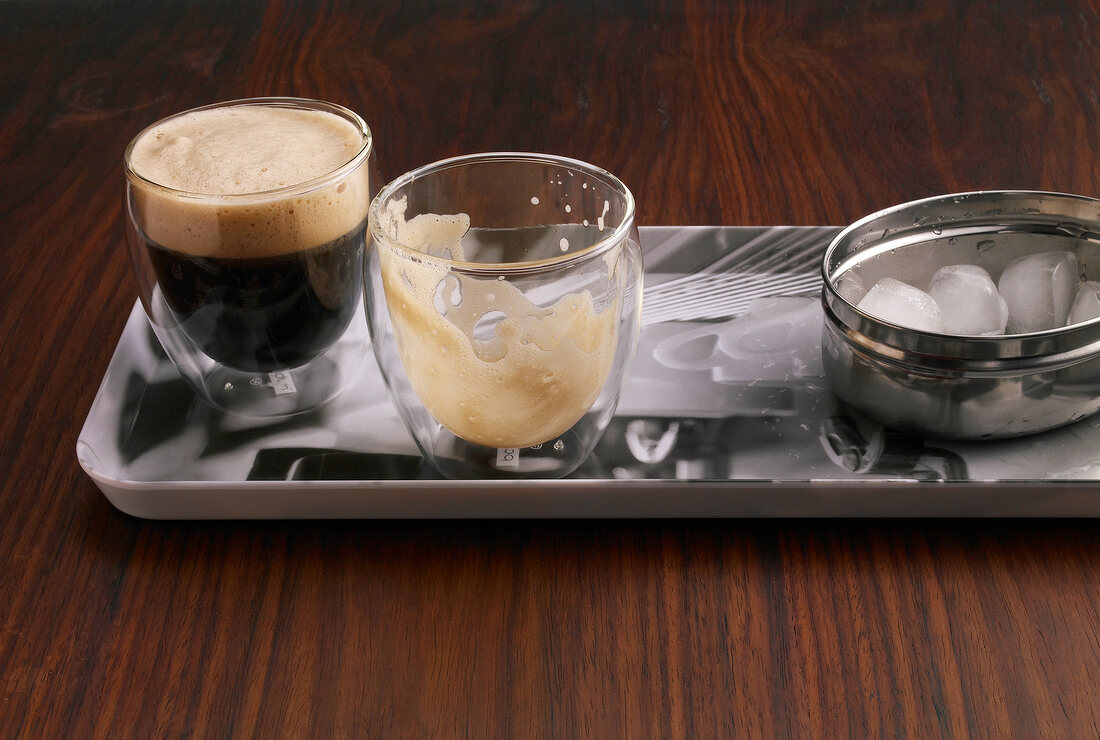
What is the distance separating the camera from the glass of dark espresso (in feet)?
1.63

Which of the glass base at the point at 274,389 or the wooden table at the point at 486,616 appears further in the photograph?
the glass base at the point at 274,389

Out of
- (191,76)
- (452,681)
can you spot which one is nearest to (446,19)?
(191,76)

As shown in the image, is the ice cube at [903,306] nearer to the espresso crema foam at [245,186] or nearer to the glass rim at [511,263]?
the glass rim at [511,263]

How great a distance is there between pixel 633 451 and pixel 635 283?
3.3 inches

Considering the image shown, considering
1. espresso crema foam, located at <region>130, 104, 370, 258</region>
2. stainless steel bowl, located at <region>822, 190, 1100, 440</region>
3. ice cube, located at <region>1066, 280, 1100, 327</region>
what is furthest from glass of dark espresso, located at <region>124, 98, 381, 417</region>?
ice cube, located at <region>1066, 280, 1100, 327</region>

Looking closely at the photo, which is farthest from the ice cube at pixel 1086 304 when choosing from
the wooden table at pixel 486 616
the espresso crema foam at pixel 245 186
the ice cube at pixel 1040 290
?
the espresso crema foam at pixel 245 186

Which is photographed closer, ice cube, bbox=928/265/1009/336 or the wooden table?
the wooden table

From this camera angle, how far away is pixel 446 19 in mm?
1094

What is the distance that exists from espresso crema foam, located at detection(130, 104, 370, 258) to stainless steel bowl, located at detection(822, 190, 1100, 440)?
0.26 metres

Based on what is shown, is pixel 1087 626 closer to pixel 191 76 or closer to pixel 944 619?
pixel 944 619

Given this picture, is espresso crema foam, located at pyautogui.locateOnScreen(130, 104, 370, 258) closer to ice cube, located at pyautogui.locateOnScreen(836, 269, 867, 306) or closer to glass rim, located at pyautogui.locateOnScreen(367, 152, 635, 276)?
glass rim, located at pyautogui.locateOnScreen(367, 152, 635, 276)

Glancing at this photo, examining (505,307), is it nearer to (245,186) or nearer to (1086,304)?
(245,186)

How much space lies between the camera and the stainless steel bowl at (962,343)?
0.46 meters

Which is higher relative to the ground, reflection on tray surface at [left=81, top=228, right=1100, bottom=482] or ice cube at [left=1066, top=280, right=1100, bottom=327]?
ice cube at [left=1066, top=280, right=1100, bottom=327]
